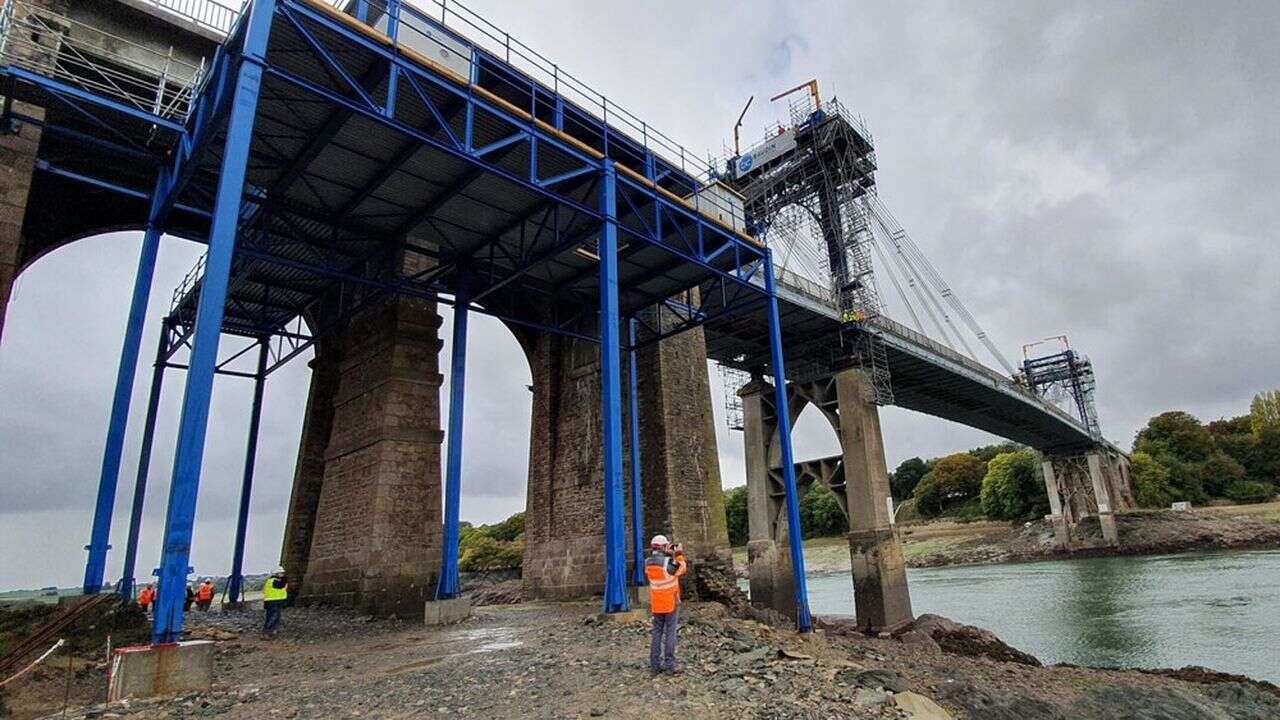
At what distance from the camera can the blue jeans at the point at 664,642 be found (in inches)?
274

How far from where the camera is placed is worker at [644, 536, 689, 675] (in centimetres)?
681

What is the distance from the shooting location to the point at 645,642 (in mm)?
8711

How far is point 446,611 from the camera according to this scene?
12.9 m

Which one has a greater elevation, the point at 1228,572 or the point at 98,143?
the point at 98,143

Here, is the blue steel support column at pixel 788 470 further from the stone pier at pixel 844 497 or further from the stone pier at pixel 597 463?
the stone pier at pixel 844 497

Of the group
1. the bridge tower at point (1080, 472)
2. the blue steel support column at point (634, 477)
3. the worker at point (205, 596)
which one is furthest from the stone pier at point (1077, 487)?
the worker at point (205, 596)

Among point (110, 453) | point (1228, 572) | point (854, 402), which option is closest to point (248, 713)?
point (110, 453)

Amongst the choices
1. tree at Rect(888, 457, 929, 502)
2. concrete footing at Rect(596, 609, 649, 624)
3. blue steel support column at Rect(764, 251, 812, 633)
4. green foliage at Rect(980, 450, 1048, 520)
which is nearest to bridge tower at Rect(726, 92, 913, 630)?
blue steel support column at Rect(764, 251, 812, 633)

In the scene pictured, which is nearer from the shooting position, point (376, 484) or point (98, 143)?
point (98, 143)

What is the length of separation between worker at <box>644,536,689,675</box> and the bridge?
3.57 m

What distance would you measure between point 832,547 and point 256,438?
69741mm

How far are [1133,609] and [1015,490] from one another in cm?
5180

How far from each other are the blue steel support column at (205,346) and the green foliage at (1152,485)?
81836 mm

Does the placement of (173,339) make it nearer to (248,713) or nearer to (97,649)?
(97,649)
